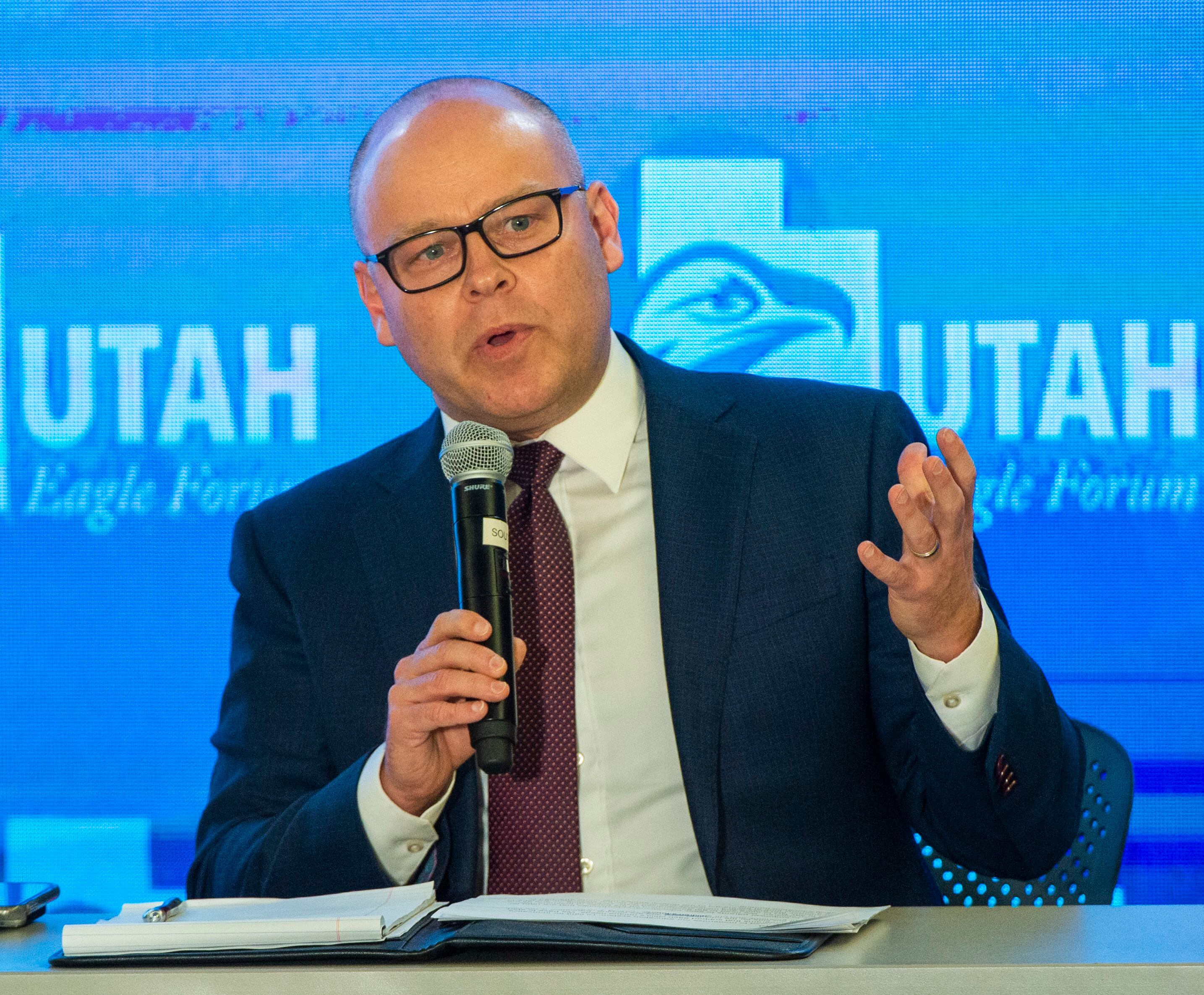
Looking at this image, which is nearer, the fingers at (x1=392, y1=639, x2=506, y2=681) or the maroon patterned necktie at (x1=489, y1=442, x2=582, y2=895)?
the fingers at (x1=392, y1=639, x2=506, y2=681)

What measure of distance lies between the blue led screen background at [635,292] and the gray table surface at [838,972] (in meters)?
1.83

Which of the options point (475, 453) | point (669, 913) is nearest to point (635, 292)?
point (475, 453)

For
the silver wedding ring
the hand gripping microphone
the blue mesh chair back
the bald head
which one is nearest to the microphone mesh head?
the hand gripping microphone

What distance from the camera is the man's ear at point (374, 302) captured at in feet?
6.99

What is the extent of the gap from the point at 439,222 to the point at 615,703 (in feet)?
2.47

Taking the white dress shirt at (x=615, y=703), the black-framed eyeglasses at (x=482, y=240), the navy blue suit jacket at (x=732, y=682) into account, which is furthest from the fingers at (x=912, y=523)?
the black-framed eyeglasses at (x=482, y=240)

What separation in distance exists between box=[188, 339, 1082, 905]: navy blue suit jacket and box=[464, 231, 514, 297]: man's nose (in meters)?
0.32

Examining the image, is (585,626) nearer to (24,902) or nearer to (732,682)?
(732,682)

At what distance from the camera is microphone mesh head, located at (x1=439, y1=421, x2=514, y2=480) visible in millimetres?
1483

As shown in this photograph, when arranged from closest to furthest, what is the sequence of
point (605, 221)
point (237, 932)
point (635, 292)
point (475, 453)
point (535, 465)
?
point (237, 932)
point (475, 453)
point (535, 465)
point (605, 221)
point (635, 292)

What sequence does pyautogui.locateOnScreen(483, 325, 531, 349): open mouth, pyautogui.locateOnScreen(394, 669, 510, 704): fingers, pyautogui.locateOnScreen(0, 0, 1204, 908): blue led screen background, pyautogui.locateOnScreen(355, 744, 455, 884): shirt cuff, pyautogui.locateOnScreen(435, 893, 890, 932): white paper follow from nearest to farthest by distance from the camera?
1. pyautogui.locateOnScreen(435, 893, 890, 932): white paper
2. pyautogui.locateOnScreen(394, 669, 510, 704): fingers
3. pyautogui.locateOnScreen(355, 744, 455, 884): shirt cuff
4. pyautogui.locateOnScreen(483, 325, 531, 349): open mouth
5. pyautogui.locateOnScreen(0, 0, 1204, 908): blue led screen background

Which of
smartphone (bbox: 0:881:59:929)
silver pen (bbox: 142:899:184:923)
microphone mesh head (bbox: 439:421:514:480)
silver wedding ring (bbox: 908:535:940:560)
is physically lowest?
silver pen (bbox: 142:899:184:923)

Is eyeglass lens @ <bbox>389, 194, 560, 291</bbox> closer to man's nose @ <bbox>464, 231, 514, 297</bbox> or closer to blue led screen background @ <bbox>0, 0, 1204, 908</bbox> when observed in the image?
man's nose @ <bbox>464, 231, 514, 297</bbox>

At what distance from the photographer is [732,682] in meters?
1.83
